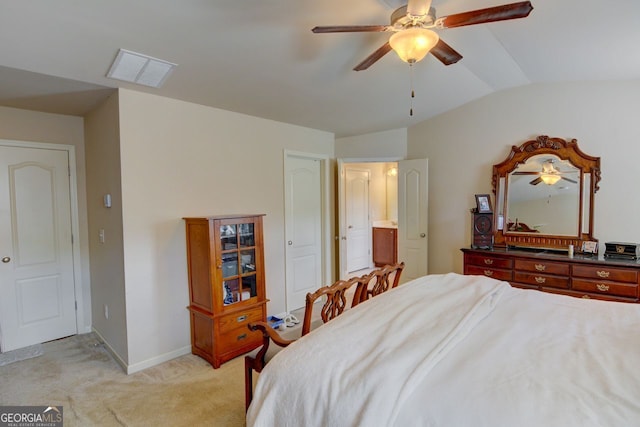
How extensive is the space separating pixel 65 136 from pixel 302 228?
276 cm

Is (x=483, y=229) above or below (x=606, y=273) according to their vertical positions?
above

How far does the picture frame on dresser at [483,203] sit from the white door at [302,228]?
1.96m

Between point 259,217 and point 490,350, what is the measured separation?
2.25 metres

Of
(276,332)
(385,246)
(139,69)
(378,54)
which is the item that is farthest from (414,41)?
(385,246)

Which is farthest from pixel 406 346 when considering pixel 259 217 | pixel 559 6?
pixel 559 6

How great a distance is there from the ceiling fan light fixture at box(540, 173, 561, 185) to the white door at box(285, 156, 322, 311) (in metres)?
2.60

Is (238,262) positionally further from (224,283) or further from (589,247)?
(589,247)

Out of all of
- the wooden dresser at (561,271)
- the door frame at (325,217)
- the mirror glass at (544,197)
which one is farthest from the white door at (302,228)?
the mirror glass at (544,197)

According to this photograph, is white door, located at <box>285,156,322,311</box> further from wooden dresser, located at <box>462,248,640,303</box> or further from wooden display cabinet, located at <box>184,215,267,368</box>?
wooden dresser, located at <box>462,248,640,303</box>

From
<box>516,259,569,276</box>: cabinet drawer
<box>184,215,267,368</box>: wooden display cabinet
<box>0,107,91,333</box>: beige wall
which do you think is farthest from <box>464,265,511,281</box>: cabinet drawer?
<box>0,107,91,333</box>: beige wall

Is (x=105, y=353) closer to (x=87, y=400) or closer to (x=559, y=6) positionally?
(x=87, y=400)

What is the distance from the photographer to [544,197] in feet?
11.6

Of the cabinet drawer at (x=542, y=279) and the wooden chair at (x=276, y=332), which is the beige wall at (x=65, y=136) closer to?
the wooden chair at (x=276, y=332)

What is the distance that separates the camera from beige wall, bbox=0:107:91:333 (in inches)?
122
